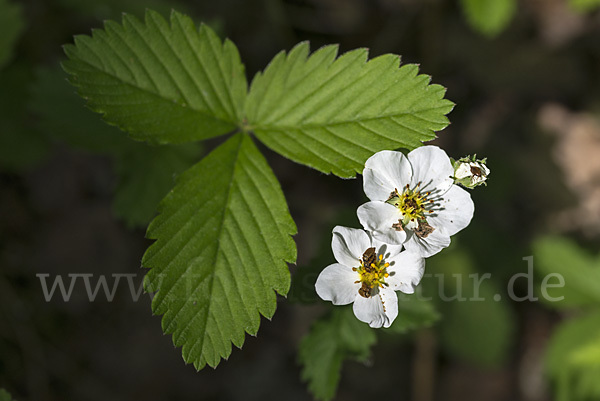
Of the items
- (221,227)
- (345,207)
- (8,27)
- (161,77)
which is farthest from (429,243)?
(8,27)

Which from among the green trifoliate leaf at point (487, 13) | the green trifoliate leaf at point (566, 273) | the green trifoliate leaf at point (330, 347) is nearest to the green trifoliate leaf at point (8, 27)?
the green trifoliate leaf at point (330, 347)

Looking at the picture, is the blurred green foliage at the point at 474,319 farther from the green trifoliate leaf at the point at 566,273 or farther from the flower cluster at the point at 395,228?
the flower cluster at the point at 395,228

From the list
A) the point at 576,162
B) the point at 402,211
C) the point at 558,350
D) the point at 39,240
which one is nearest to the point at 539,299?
the point at 558,350

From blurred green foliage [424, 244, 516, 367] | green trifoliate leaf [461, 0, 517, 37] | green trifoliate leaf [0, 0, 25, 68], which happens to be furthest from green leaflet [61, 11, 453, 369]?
blurred green foliage [424, 244, 516, 367]

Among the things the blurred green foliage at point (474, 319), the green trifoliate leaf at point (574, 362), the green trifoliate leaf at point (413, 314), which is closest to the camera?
the green trifoliate leaf at point (413, 314)

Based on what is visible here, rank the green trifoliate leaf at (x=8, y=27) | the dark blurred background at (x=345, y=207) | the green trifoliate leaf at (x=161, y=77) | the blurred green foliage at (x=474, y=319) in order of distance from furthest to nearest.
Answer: the blurred green foliage at (x=474, y=319)
the dark blurred background at (x=345, y=207)
the green trifoliate leaf at (x=8, y=27)
the green trifoliate leaf at (x=161, y=77)

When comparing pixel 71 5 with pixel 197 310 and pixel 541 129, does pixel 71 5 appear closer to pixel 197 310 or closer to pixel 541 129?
pixel 197 310

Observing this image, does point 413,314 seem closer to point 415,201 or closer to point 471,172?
point 415,201
